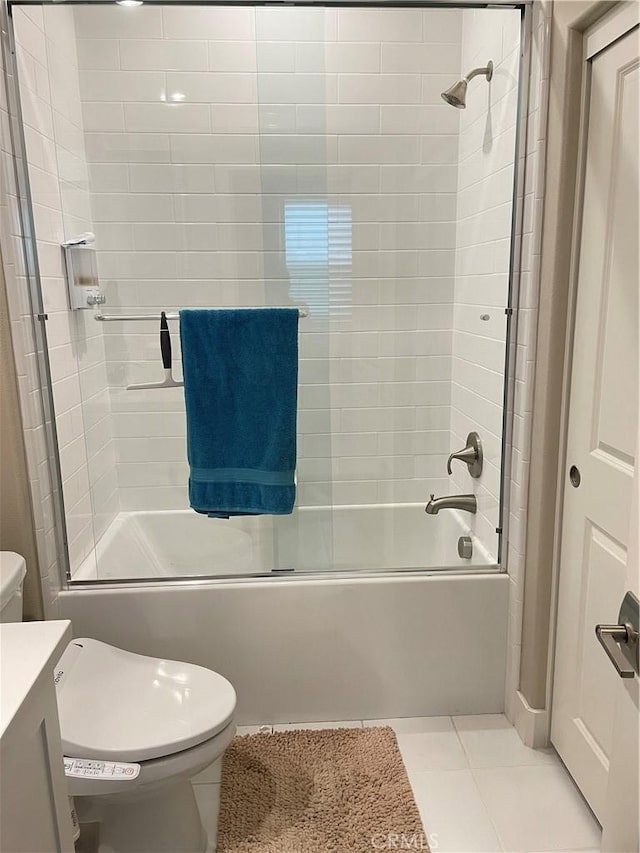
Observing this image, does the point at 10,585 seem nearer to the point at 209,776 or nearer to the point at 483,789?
the point at 209,776

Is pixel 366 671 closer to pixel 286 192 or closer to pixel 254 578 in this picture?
pixel 254 578

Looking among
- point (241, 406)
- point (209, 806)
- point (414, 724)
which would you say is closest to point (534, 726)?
point (414, 724)

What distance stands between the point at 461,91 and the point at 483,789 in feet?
7.08

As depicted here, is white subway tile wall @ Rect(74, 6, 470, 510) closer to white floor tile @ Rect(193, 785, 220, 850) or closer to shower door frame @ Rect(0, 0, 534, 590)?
shower door frame @ Rect(0, 0, 534, 590)

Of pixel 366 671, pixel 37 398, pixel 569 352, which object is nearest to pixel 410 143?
pixel 569 352

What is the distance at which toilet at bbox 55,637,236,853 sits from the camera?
1370 millimetres

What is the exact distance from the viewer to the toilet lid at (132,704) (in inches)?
54.7

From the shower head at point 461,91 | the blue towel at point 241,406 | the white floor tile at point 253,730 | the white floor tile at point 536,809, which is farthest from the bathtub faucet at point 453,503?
the shower head at point 461,91

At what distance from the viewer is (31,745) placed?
0.94 m

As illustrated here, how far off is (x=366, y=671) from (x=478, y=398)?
993 mm

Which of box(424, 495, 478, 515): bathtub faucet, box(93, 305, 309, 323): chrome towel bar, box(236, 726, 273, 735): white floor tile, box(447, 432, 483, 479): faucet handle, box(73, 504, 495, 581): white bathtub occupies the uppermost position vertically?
box(93, 305, 309, 323): chrome towel bar

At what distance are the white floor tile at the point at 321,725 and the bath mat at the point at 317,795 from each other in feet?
0.09

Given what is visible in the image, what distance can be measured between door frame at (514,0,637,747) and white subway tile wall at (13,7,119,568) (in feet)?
4.72

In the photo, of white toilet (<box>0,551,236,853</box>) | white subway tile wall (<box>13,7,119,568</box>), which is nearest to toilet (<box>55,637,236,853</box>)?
white toilet (<box>0,551,236,853</box>)
